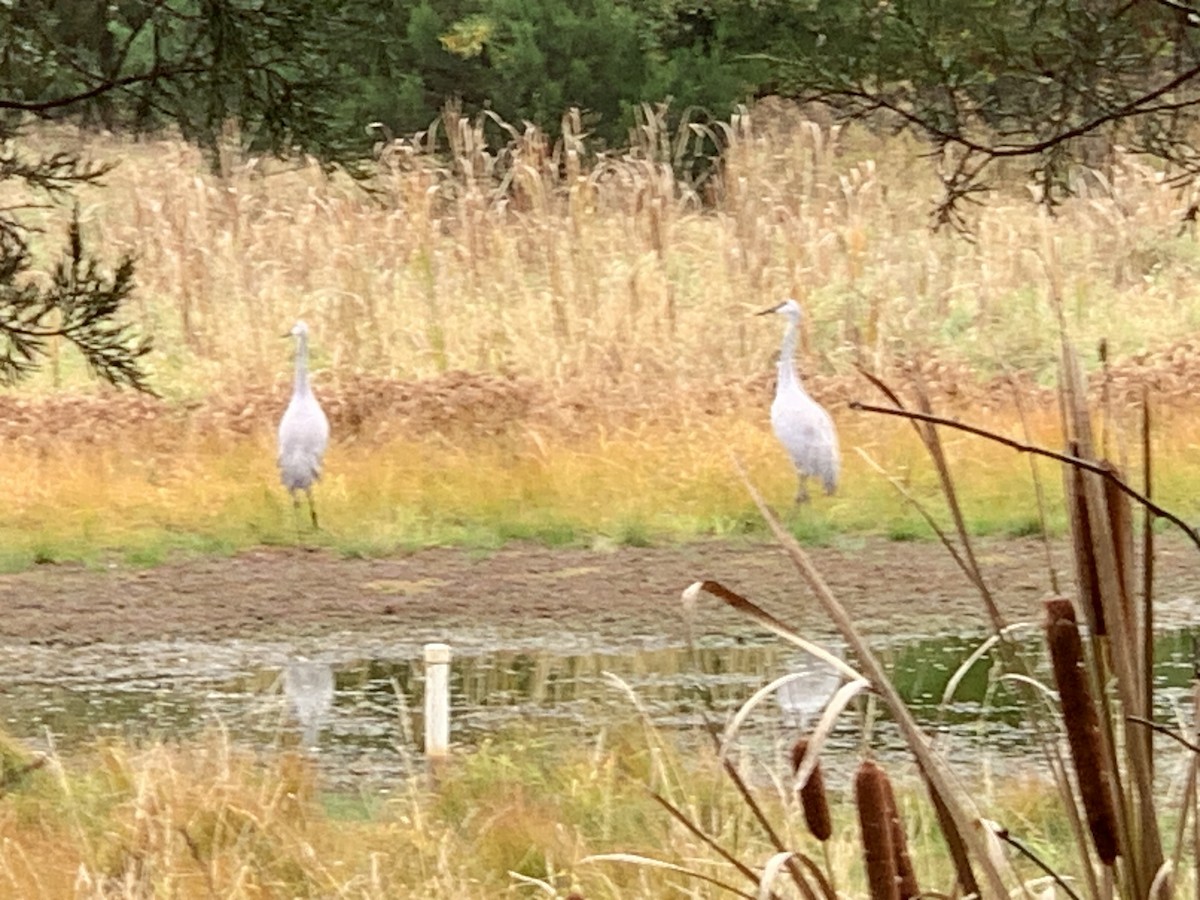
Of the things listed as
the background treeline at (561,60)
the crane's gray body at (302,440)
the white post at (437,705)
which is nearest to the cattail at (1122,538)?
the white post at (437,705)

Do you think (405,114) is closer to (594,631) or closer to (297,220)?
(297,220)

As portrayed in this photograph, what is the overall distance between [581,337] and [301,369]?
2368 millimetres

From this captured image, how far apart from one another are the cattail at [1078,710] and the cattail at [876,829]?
0.37 ft

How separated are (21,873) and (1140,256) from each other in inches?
425

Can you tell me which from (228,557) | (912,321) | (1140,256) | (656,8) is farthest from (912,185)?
(228,557)

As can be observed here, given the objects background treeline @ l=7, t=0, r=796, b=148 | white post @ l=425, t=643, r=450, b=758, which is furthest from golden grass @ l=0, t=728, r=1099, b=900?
background treeline @ l=7, t=0, r=796, b=148

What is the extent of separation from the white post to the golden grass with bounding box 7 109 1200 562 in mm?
3827

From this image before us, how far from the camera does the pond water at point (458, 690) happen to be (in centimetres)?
596

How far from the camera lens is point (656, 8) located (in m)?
Answer: 16.3

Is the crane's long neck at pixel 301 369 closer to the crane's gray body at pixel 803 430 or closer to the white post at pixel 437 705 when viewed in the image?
the crane's gray body at pixel 803 430

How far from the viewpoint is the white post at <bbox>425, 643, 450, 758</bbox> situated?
4.95 metres

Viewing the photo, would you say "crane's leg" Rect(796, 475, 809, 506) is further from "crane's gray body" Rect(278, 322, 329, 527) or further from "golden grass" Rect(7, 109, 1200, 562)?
"crane's gray body" Rect(278, 322, 329, 527)

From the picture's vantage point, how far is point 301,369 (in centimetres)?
889

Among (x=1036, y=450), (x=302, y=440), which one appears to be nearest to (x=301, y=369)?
(x=302, y=440)
